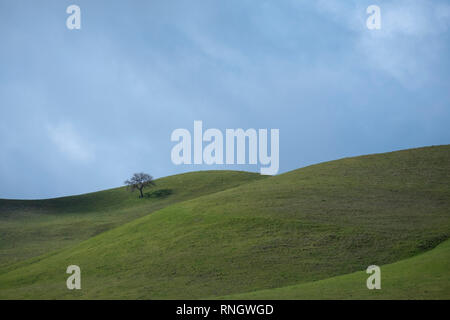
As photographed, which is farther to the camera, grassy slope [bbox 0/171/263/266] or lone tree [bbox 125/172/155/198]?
lone tree [bbox 125/172/155/198]

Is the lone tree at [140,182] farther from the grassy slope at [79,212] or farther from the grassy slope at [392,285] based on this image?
the grassy slope at [392,285]

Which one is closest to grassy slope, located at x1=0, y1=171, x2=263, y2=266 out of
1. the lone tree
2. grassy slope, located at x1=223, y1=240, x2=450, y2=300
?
the lone tree

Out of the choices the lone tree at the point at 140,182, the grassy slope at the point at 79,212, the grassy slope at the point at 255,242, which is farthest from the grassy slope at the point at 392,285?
the lone tree at the point at 140,182

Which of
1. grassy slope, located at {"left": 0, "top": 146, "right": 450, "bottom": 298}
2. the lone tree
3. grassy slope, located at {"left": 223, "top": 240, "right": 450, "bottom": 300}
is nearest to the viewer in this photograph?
grassy slope, located at {"left": 223, "top": 240, "right": 450, "bottom": 300}

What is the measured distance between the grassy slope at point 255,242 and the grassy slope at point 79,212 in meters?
9.67

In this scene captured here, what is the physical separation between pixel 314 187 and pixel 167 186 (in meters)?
42.0

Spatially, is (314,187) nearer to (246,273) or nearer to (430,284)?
(246,273)

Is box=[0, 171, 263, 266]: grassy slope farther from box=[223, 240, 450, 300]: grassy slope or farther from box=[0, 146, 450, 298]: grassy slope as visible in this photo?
box=[223, 240, 450, 300]: grassy slope

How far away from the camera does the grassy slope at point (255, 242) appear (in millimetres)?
25875

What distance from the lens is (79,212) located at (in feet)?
238

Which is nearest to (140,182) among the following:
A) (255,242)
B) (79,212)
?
(79,212)

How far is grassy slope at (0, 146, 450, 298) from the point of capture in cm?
2588

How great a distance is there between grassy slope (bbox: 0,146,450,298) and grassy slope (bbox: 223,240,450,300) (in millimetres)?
1942

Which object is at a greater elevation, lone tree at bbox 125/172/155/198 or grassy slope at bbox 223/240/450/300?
lone tree at bbox 125/172/155/198
